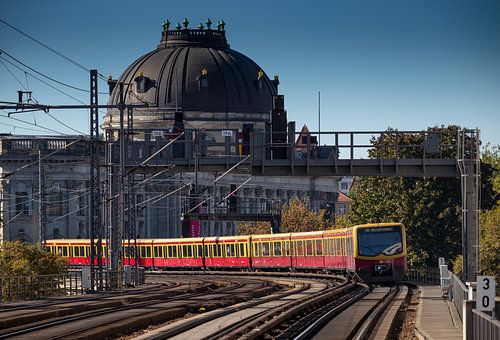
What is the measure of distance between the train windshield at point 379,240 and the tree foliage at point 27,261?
1767cm

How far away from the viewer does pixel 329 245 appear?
7850cm

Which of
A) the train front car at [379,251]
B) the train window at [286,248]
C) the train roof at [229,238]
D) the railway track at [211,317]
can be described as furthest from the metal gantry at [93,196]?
the train roof at [229,238]

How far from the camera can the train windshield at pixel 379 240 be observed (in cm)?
6788

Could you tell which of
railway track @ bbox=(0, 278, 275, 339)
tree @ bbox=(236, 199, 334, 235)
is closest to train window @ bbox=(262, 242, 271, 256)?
railway track @ bbox=(0, 278, 275, 339)

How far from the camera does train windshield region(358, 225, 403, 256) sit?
67875 mm

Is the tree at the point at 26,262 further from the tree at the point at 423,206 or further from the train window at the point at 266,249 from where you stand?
the tree at the point at 423,206

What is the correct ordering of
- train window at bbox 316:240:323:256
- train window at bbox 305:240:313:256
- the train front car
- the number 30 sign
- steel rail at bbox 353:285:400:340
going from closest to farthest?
the number 30 sign
steel rail at bbox 353:285:400:340
the train front car
train window at bbox 316:240:323:256
train window at bbox 305:240:313:256

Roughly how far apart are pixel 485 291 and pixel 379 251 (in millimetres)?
42548

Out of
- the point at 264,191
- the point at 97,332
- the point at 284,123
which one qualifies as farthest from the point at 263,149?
the point at 264,191

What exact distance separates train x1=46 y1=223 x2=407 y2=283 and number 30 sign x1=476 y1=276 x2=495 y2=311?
1664 inches

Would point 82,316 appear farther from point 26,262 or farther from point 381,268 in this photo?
point 26,262

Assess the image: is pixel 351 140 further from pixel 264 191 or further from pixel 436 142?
pixel 264 191

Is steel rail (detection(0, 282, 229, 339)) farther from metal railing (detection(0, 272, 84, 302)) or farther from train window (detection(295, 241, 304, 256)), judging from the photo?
train window (detection(295, 241, 304, 256))

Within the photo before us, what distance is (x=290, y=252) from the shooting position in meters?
89.5
